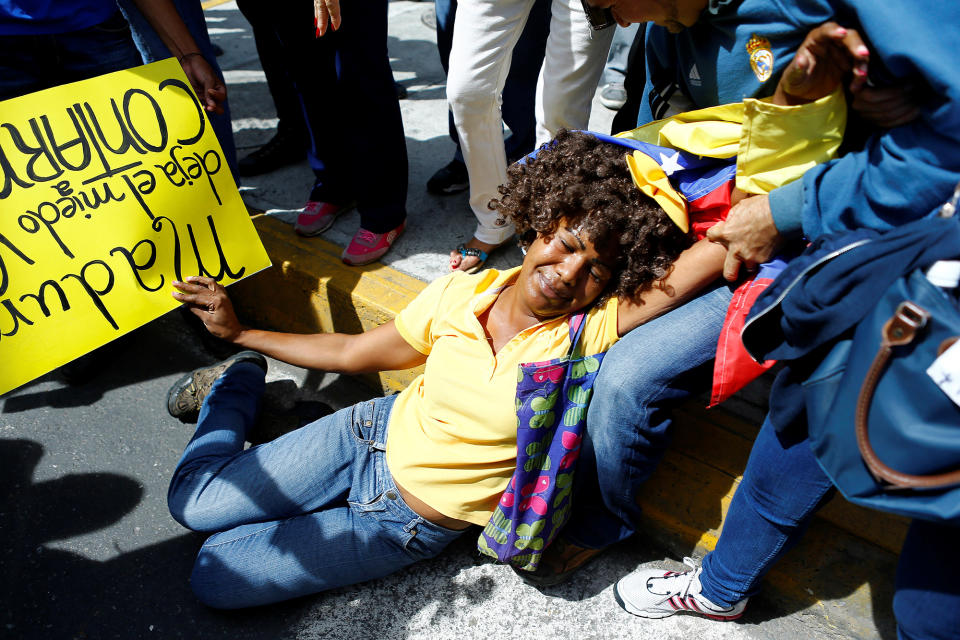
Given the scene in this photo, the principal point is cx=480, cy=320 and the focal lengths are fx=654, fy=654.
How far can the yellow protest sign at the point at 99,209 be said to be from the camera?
1.98 m

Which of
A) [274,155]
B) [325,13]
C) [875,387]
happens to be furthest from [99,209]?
[875,387]

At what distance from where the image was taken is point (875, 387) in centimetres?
112

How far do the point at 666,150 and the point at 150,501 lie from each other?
2.13 m

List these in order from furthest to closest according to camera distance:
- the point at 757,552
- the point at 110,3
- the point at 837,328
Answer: the point at 110,3 → the point at 757,552 → the point at 837,328

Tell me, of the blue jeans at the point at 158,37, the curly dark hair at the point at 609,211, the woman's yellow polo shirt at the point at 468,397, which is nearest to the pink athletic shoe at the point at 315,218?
the blue jeans at the point at 158,37

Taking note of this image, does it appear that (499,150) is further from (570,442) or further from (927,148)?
(927,148)

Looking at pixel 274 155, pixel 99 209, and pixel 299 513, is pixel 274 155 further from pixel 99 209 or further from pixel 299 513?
pixel 299 513

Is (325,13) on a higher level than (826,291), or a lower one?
higher

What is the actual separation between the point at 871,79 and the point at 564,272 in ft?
2.62

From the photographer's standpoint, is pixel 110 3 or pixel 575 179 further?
pixel 110 3

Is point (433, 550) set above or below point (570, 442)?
below

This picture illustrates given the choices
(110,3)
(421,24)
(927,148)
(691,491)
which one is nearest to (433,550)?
(691,491)

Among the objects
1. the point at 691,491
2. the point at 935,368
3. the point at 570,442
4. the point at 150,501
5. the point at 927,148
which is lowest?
the point at 150,501

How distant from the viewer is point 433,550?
6.73ft
